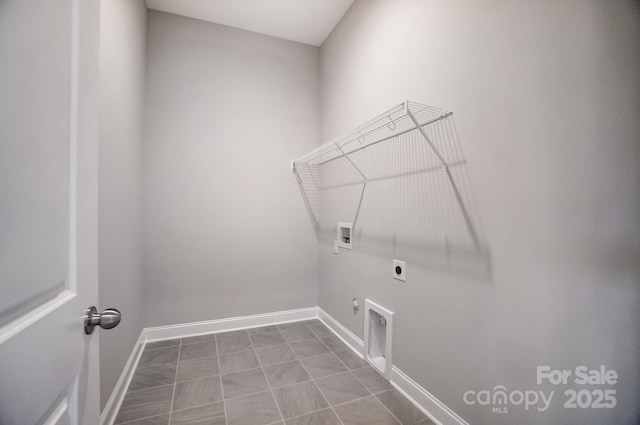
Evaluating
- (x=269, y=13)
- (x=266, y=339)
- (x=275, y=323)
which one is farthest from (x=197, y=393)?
(x=269, y=13)

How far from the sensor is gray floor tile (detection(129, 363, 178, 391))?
172 centimetres

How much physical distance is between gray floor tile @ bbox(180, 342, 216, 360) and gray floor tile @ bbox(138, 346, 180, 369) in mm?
54

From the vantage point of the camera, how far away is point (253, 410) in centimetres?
152

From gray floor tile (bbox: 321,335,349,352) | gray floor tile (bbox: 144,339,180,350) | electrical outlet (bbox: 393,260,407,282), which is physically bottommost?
gray floor tile (bbox: 144,339,180,350)

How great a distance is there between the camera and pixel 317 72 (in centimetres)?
290

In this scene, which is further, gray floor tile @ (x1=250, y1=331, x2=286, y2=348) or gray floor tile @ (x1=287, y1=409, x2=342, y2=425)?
gray floor tile @ (x1=250, y1=331, x2=286, y2=348)

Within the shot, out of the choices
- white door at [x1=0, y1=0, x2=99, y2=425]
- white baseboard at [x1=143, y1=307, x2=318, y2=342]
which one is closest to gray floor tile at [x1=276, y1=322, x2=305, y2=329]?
white baseboard at [x1=143, y1=307, x2=318, y2=342]

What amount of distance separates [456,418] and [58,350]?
1642 mm

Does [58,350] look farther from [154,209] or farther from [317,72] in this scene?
[317,72]

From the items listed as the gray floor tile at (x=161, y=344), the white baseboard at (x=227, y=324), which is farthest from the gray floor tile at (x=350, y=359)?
the gray floor tile at (x=161, y=344)

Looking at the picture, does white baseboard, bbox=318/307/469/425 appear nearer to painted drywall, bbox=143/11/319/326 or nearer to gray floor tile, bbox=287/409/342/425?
gray floor tile, bbox=287/409/342/425

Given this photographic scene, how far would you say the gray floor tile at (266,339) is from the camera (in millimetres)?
2273

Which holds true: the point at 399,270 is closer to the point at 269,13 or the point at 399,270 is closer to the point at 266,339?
the point at 266,339

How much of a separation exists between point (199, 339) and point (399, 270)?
1917mm
